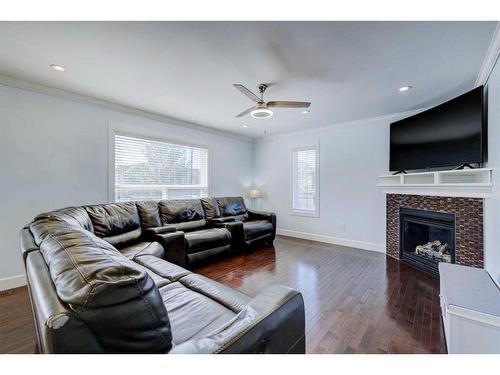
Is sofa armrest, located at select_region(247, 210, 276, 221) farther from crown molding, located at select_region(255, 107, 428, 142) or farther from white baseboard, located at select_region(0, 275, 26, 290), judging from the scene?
white baseboard, located at select_region(0, 275, 26, 290)

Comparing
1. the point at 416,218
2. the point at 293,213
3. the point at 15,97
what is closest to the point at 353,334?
the point at 416,218

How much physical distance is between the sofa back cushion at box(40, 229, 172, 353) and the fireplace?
3.64 metres

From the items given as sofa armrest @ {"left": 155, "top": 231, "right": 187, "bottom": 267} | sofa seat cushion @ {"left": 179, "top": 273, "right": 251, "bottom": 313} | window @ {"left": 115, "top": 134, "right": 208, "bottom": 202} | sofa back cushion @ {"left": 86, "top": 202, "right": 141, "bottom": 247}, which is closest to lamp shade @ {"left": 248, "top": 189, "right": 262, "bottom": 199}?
window @ {"left": 115, "top": 134, "right": 208, "bottom": 202}

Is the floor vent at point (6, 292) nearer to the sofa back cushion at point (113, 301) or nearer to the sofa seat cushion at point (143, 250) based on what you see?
the sofa seat cushion at point (143, 250)

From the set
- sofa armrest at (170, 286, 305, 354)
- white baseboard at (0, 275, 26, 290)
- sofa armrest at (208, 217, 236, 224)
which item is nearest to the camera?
sofa armrest at (170, 286, 305, 354)

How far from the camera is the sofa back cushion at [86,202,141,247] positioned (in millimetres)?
2814

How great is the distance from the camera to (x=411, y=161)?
357 centimetres

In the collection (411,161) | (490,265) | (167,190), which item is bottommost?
(490,265)

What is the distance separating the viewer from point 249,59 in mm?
2244

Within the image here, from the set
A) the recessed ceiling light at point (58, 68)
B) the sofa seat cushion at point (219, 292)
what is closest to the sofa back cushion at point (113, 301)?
the sofa seat cushion at point (219, 292)

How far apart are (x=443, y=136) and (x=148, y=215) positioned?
14.1 ft

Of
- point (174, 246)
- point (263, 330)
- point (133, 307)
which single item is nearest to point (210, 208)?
point (174, 246)

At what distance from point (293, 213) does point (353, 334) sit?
366 cm
